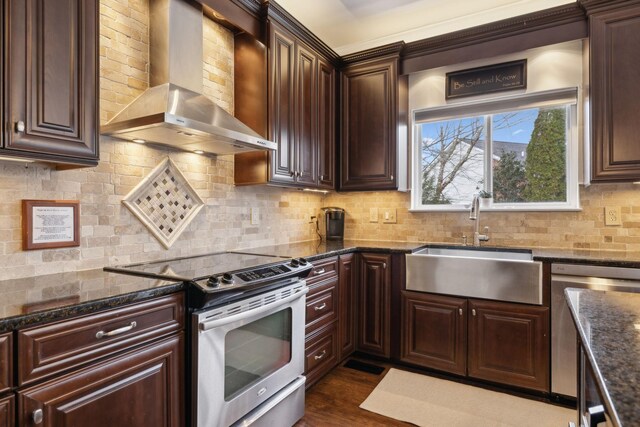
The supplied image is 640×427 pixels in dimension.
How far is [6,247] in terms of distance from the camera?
1.53 metres

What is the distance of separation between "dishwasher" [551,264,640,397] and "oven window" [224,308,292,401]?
170 cm

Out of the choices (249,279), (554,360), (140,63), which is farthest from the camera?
(554,360)

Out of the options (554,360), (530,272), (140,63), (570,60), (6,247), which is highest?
(570,60)

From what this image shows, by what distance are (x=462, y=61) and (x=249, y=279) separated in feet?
8.48

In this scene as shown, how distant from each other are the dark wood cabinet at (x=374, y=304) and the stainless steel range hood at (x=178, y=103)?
51.3 inches

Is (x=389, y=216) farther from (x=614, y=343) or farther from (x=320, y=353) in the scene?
(x=614, y=343)

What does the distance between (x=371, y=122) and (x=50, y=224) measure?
8.39 feet

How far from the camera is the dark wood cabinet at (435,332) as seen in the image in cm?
261

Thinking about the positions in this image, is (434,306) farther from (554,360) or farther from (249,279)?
(249,279)

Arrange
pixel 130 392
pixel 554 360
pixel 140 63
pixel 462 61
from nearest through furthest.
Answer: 1. pixel 130 392
2. pixel 140 63
3. pixel 554 360
4. pixel 462 61

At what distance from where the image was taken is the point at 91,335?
121 cm

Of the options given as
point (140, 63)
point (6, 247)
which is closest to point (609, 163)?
point (140, 63)

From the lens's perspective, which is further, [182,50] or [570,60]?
[570,60]

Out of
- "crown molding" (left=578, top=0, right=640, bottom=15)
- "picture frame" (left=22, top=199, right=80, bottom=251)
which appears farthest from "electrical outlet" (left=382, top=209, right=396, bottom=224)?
"picture frame" (left=22, top=199, right=80, bottom=251)
